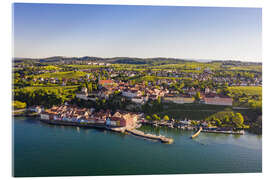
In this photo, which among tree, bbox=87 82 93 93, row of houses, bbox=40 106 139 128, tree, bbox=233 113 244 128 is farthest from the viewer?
Result: tree, bbox=87 82 93 93

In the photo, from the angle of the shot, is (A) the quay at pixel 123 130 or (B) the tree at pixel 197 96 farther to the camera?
(B) the tree at pixel 197 96

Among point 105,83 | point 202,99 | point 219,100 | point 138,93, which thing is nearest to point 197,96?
point 202,99

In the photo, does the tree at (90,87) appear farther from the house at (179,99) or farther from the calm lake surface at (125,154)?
the house at (179,99)

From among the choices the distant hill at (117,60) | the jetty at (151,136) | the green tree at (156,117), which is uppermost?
the distant hill at (117,60)

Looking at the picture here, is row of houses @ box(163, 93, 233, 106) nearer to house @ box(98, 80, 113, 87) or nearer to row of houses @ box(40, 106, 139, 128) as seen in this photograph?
row of houses @ box(40, 106, 139, 128)

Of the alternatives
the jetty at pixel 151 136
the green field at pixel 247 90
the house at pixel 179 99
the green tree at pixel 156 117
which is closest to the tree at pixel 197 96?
the house at pixel 179 99

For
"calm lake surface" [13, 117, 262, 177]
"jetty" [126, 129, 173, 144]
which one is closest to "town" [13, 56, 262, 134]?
"jetty" [126, 129, 173, 144]

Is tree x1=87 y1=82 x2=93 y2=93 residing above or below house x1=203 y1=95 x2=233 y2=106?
above
